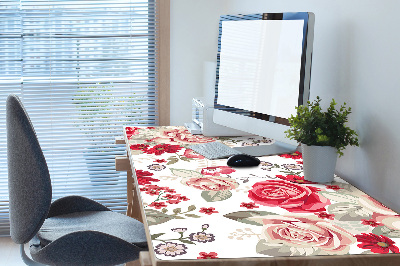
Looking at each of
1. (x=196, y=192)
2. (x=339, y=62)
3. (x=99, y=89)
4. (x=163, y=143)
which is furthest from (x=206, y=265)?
(x=99, y=89)

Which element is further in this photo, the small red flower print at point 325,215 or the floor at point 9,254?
the floor at point 9,254

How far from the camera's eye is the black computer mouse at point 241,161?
191 cm

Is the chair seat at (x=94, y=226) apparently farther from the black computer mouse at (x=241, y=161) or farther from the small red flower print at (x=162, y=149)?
the black computer mouse at (x=241, y=161)

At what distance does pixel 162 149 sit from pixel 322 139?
2.43 ft

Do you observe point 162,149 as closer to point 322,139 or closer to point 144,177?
point 144,177

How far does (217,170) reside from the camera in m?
1.86

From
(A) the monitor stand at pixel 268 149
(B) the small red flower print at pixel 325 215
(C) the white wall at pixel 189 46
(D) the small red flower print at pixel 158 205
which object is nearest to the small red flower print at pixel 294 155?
(A) the monitor stand at pixel 268 149

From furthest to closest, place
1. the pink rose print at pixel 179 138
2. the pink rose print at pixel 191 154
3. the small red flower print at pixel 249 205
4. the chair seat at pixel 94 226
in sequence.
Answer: the pink rose print at pixel 179 138, the pink rose print at pixel 191 154, the chair seat at pixel 94 226, the small red flower print at pixel 249 205

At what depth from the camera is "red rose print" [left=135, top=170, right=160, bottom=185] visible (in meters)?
1.69

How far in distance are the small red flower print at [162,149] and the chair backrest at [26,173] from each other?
513mm

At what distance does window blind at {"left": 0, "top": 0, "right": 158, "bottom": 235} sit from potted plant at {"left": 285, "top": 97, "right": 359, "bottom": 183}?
5.95 feet

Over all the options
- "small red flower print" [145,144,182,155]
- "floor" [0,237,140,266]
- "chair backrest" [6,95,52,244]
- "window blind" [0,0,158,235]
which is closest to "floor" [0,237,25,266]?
"floor" [0,237,140,266]

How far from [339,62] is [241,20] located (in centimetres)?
50

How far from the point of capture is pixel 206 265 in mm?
1098
